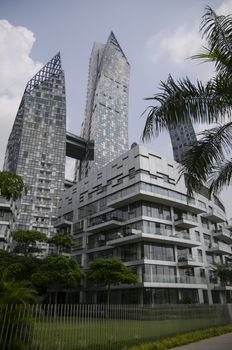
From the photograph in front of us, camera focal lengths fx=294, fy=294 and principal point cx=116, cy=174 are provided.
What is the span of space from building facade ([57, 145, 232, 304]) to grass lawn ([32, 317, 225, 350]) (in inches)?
876

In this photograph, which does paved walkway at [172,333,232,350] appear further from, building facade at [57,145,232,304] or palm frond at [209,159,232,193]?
building facade at [57,145,232,304]

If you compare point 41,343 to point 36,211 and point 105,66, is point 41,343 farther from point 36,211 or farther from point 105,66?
point 105,66

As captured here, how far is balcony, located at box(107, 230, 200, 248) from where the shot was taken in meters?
37.2

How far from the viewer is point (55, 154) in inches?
4163

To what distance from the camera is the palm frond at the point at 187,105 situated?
8109 millimetres

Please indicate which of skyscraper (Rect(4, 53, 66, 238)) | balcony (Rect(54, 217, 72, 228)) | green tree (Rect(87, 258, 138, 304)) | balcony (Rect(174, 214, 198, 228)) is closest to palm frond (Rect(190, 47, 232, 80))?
green tree (Rect(87, 258, 138, 304))

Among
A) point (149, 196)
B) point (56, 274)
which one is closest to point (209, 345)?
point (56, 274)

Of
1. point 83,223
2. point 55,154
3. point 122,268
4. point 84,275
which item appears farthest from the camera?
point 55,154

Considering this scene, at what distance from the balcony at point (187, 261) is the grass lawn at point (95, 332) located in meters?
25.6

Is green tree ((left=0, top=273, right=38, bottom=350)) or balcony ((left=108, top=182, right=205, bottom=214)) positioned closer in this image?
green tree ((left=0, top=273, right=38, bottom=350))

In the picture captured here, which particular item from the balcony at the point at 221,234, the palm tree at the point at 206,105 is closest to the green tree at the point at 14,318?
the palm tree at the point at 206,105

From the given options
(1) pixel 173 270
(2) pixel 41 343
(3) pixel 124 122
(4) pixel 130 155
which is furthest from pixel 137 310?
(3) pixel 124 122

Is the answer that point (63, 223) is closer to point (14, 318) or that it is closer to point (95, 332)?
point (95, 332)

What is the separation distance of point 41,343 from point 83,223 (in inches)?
1715
